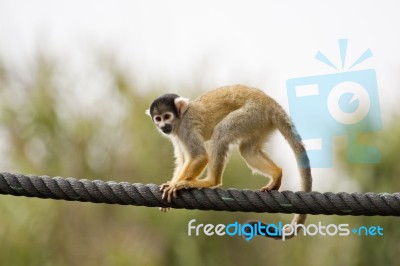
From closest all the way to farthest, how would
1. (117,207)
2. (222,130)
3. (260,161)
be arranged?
1. (222,130)
2. (260,161)
3. (117,207)

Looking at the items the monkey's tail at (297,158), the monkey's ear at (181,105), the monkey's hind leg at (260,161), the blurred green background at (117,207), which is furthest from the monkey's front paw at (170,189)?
the blurred green background at (117,207)

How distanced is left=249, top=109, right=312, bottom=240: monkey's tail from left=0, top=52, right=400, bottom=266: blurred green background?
9105mm

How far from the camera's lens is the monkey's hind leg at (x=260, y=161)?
5.12m

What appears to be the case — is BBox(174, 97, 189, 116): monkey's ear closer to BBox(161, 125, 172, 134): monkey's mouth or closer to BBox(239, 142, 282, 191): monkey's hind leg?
BBox(161, 125, 172, 134): monkey's mouth

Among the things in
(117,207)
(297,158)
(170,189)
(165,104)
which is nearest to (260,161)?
(297,158)

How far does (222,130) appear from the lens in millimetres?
5012

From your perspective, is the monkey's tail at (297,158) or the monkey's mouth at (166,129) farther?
the monkey's mouth at (166,129)

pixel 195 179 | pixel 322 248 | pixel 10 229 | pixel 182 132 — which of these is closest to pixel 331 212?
pixel 195 179

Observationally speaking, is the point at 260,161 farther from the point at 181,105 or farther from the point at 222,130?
the point at 181,105

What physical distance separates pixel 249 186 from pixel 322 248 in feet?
10.4

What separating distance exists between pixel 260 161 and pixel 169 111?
0.79m

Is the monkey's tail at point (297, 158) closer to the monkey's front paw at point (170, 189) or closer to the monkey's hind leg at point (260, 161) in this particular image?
the monkey's hind leg at point (260, 161)

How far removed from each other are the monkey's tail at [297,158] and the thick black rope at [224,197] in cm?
55

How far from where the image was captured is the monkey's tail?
15.3ft
